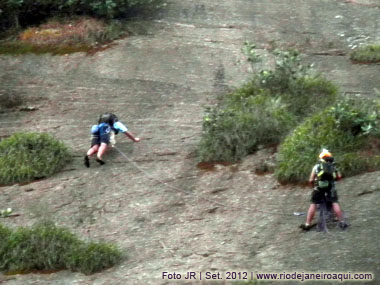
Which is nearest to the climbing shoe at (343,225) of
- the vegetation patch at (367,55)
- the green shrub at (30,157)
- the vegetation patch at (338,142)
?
the vegetation patch at (338,142)

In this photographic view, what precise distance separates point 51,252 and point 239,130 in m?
3.78

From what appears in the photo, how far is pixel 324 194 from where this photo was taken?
1199cm

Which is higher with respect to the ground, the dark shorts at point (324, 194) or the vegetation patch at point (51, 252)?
the dark shorts at point (324, 194)

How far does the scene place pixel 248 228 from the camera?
1247cm

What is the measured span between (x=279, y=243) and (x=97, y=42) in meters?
7.96

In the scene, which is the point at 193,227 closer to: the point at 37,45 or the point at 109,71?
the point at 109,71

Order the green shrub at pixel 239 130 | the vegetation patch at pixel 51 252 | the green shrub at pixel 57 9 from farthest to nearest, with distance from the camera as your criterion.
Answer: the green shrub at pixel 57 9 → the green shrub at pixel 239 130 → the vegetation patch at pixel 51 252

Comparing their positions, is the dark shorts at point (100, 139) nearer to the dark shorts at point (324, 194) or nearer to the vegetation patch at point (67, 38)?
the dark shorts at point (324, 194)

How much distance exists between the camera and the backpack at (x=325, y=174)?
12.0m

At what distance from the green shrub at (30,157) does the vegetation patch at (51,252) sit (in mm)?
1766

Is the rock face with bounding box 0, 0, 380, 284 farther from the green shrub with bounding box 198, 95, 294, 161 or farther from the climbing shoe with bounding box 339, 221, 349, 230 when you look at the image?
the green shrub with bounding box 198, 95, 294, 161

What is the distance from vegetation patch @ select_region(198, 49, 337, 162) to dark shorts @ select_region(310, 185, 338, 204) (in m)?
2.48

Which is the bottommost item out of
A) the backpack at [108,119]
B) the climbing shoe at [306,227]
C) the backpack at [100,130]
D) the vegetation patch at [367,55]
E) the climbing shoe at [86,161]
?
the climbing shoe at [306,227]

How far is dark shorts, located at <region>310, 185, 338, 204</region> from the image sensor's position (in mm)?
11977
